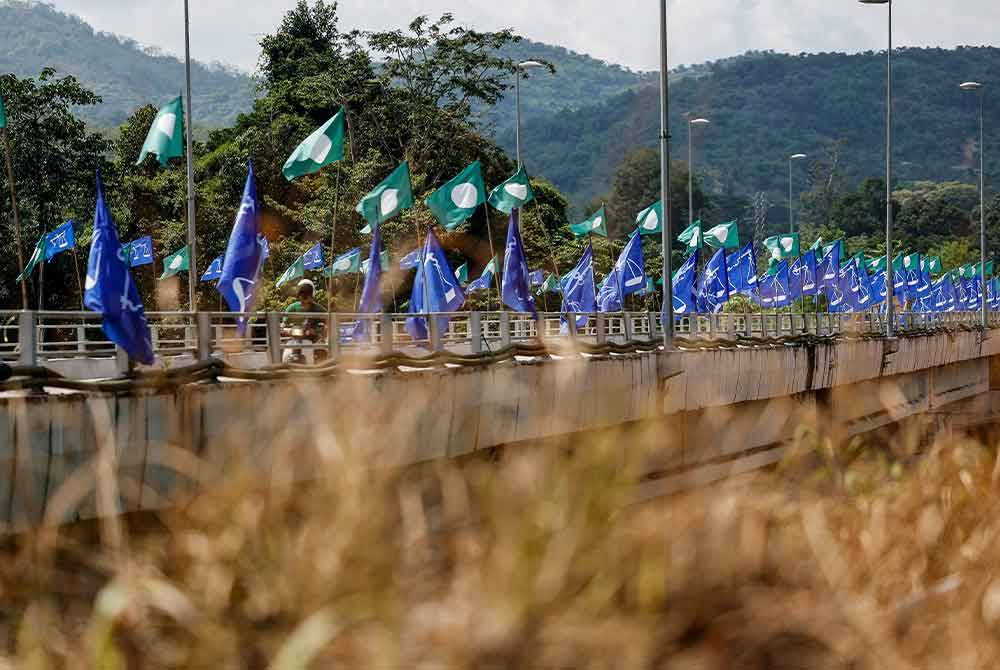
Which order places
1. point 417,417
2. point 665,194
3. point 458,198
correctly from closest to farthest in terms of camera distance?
point 417,417 → point 665,194 → point 458,198

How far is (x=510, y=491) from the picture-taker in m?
6.84

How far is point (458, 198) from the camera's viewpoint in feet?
86.6

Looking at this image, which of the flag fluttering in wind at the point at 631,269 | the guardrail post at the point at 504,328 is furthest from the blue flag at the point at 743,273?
the guardrail post at the point at 504,328

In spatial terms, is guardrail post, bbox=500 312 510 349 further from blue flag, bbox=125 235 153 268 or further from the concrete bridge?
blue flag, bbox=125 235 153 268

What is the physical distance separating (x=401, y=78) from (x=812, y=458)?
44.4 meters

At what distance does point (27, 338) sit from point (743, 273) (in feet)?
120

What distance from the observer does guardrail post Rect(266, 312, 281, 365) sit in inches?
582

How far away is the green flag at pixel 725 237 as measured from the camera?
4316 cm

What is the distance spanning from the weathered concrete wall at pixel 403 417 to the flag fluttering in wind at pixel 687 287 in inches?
331

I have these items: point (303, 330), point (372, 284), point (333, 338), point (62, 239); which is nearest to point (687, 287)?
point (62, 239)

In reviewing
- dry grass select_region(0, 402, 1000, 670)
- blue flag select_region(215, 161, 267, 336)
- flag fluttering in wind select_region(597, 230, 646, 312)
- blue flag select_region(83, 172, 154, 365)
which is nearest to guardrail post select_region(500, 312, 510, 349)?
blue flag select_region(215, 161, 267, 336)

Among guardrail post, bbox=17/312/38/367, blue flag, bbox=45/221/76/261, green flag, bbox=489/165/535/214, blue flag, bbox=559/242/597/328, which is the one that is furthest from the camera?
blue flag, bbox=559/242/597/328

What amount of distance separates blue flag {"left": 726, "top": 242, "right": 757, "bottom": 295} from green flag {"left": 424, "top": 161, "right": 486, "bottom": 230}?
20.1m

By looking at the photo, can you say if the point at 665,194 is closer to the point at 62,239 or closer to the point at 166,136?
the point at 166,136
